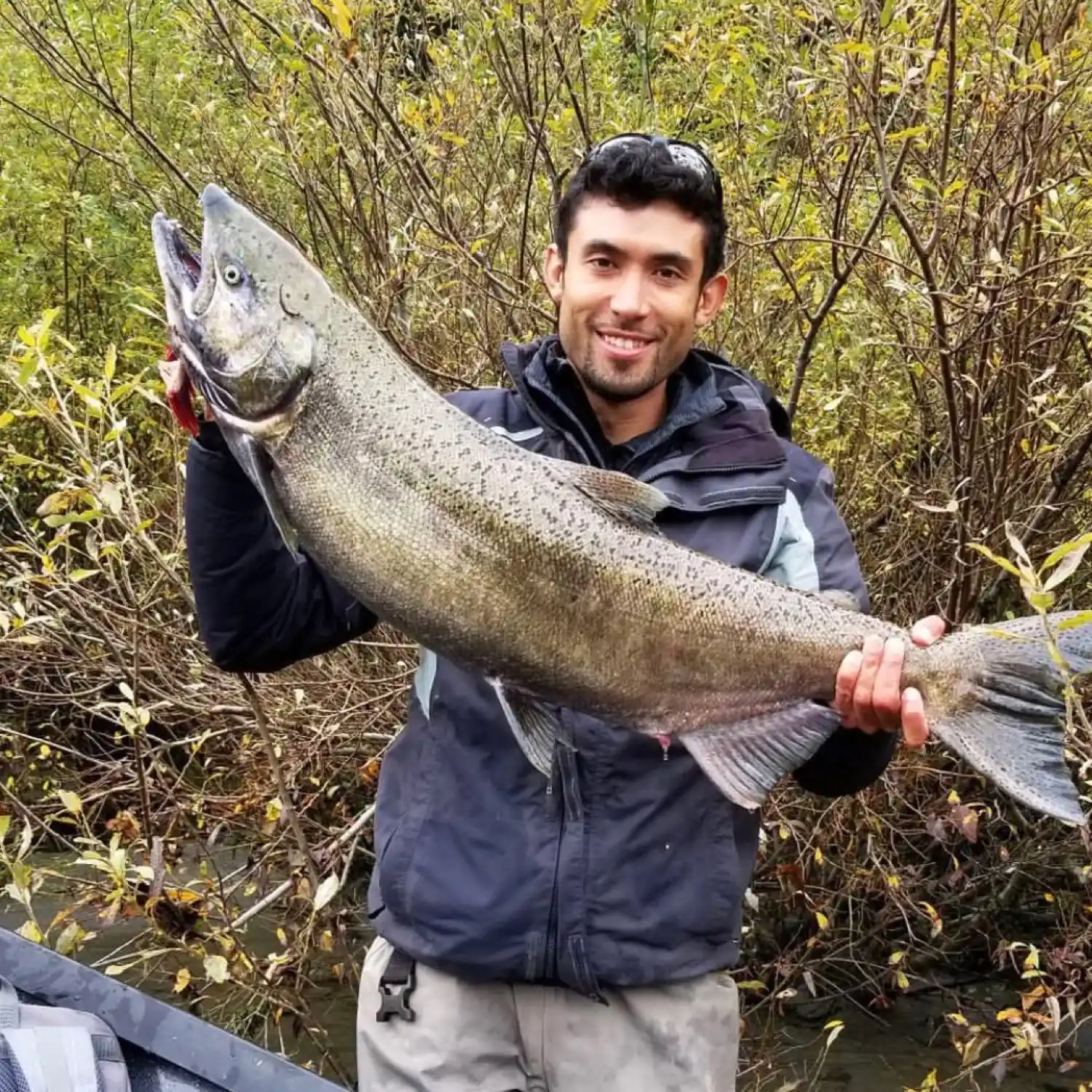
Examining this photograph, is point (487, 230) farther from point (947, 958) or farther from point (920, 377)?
point (947, 958)

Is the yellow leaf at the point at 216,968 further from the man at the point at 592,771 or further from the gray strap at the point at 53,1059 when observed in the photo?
the gray strap at the point at 53,1059

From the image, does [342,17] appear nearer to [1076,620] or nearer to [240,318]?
[240,318]

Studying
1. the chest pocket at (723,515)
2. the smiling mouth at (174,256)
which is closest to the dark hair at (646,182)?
the chest pocket at (723,515)

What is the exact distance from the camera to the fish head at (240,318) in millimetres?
2062

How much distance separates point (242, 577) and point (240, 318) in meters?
0.48

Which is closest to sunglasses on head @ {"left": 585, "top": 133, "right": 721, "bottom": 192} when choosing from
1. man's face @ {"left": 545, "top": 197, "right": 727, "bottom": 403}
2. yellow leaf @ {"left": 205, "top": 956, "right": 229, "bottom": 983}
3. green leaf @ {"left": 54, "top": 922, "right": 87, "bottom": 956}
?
man's face @ {"left": 545, "top": 197, "right": 727, "bottom": 403}

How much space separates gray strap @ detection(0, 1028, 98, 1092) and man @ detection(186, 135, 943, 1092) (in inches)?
22.5

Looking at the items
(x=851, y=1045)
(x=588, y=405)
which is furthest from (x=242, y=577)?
(x=851, y=1045)

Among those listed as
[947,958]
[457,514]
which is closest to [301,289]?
[457,514]

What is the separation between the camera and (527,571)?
7.03 ft

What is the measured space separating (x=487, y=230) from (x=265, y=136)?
4.38ft

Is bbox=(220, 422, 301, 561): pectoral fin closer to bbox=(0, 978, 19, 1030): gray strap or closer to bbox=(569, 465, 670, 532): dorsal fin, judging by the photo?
bbox=(569, 465, 670, 532): dorsal fin

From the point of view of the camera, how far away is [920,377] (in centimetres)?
428

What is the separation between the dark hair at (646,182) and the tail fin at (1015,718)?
3.28 feet
